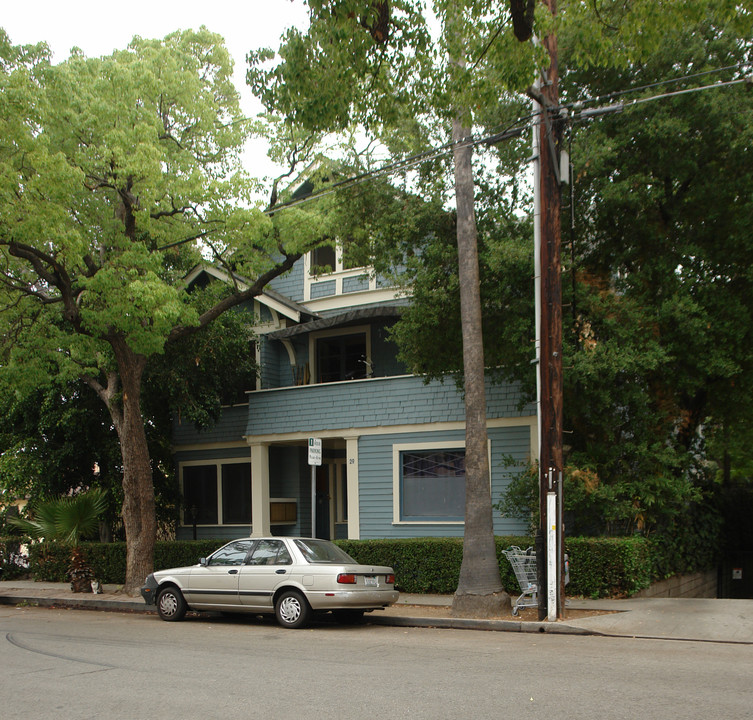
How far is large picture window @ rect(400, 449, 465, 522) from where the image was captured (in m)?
19.5

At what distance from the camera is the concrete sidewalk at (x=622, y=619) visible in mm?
11742

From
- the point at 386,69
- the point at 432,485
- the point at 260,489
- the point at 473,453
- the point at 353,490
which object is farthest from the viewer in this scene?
the point at 260,489

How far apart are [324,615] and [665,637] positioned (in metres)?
5.98

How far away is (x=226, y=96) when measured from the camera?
20.5 metres

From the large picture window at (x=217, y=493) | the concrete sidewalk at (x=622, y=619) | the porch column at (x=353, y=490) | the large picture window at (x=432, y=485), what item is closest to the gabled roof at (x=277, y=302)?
the porch column at (x=353, y=490)

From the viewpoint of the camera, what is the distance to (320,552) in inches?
540

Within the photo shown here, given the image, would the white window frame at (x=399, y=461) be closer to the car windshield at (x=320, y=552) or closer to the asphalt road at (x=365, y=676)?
the car windshield at (x=320, y=552)

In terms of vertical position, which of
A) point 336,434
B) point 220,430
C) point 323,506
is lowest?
point 323,506

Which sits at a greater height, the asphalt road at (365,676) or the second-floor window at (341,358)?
the second-floor window at (341,358)

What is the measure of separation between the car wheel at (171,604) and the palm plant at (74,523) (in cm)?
546

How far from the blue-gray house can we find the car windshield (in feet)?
17.7

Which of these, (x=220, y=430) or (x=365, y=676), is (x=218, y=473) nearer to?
(x=220, y=430)

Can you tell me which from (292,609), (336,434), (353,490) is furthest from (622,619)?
(336,434)

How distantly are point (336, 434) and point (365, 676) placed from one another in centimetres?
1290
